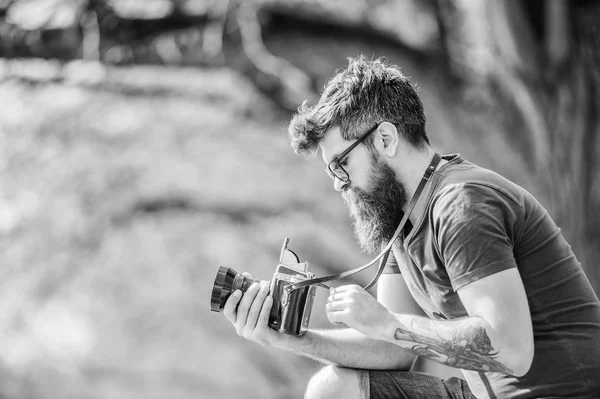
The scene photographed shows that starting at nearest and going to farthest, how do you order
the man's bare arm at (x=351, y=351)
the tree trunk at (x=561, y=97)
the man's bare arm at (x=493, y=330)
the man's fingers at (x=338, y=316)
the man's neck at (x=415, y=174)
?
the man's bare arm at (x=493, y=330), the man's fingers at (x=338, y=316), the man's neck at (x=415, y=174), the man's bare arm at (x=351, y=351), the tree trunk at (x=561, y=97)

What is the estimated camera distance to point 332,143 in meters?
1.48

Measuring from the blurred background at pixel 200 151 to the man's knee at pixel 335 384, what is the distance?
1435 mm

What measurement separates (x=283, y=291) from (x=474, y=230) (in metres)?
0.50

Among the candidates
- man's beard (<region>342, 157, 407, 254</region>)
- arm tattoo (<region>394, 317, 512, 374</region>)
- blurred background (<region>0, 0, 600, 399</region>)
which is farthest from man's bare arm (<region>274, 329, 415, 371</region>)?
blurred background (<region>0, 0, 600, 399</region>)

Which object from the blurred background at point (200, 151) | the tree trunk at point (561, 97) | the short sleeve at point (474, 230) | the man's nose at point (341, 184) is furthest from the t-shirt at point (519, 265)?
the tree trunk at point (561, 97)

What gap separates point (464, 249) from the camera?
1161mm

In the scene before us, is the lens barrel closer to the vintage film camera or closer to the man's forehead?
the vintage film camera

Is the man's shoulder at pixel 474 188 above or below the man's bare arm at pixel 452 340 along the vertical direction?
above

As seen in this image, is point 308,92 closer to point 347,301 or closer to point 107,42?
point 107,42

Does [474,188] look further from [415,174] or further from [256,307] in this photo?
[256,307]

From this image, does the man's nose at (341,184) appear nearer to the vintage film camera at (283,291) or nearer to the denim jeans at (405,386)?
the vintage film camera at (283,291)

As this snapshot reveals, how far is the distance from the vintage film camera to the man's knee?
118 millimetres

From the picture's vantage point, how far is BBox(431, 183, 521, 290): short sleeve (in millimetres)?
1152

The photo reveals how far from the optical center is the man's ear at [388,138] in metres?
1.41
